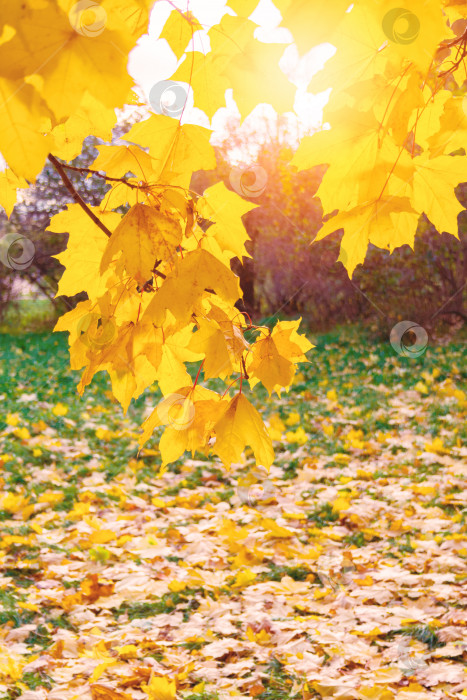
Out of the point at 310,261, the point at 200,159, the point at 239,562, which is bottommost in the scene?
the point at 239,562

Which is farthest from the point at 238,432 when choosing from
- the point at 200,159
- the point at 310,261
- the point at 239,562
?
the point at 310,261

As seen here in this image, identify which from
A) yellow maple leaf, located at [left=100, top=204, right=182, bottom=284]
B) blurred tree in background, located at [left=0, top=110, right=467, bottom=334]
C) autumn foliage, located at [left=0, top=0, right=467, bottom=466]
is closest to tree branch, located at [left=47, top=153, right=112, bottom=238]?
autumn foliage, located at [left=0, top=0, right=467, bottom=466]

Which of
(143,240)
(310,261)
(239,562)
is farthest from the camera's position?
(310,261)

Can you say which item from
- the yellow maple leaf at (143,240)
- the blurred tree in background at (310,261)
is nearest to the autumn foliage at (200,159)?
the yellow maple leaf at (143,240)

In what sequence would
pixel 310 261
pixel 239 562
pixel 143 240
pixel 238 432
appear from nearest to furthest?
pixel 143 240, pixel 238 432, pixel 239 562, pixel 310 261

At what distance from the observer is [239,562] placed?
332 centimetres

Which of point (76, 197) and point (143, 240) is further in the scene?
point (76, 197)

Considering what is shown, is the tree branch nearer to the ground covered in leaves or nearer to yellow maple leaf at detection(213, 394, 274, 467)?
yellow maple leaf at detection(213, 394, 274, 467)

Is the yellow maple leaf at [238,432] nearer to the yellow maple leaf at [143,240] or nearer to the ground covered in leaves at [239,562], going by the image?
the yellow maple leaf at [143,240]

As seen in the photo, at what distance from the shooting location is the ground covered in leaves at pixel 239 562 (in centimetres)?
238

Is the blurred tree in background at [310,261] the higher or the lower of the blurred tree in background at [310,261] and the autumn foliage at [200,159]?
the higher

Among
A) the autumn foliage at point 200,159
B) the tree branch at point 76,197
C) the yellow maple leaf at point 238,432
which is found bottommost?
the yellow maple leaf at point 238,432

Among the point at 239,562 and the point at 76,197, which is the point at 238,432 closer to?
the point at 76,197

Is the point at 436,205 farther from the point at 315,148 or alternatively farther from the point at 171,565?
the point at 171,565
